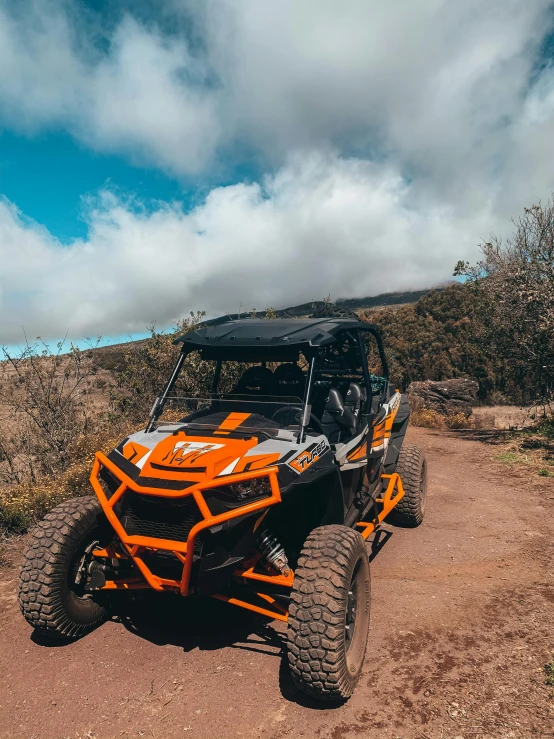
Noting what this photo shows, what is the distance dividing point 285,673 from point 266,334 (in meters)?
2.53

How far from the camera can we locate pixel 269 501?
3.06m

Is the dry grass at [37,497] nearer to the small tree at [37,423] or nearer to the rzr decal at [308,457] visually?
the small tree at [37,423]

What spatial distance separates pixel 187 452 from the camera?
3.44 m

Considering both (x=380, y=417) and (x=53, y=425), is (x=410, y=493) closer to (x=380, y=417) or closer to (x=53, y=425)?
(x=380, y=417)

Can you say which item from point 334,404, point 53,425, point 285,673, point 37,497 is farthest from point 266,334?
point 53,425

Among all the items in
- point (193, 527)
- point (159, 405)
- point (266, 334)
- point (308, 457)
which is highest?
point (266, 334)

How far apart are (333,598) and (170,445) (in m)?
1.53

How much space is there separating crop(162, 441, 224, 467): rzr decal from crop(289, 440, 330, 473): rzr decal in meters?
0.56

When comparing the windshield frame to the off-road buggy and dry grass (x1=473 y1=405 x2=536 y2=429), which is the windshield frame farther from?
dry grass (x1=473 y1=405 x2=536 y2=429)

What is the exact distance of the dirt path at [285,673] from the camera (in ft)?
9.62

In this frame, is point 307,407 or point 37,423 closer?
point 307,407

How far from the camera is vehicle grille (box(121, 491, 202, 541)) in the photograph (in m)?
3.08

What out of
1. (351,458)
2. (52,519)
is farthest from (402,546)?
(52,519)

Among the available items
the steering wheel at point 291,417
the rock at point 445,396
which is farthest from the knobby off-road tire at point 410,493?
the rock at point 445,396
